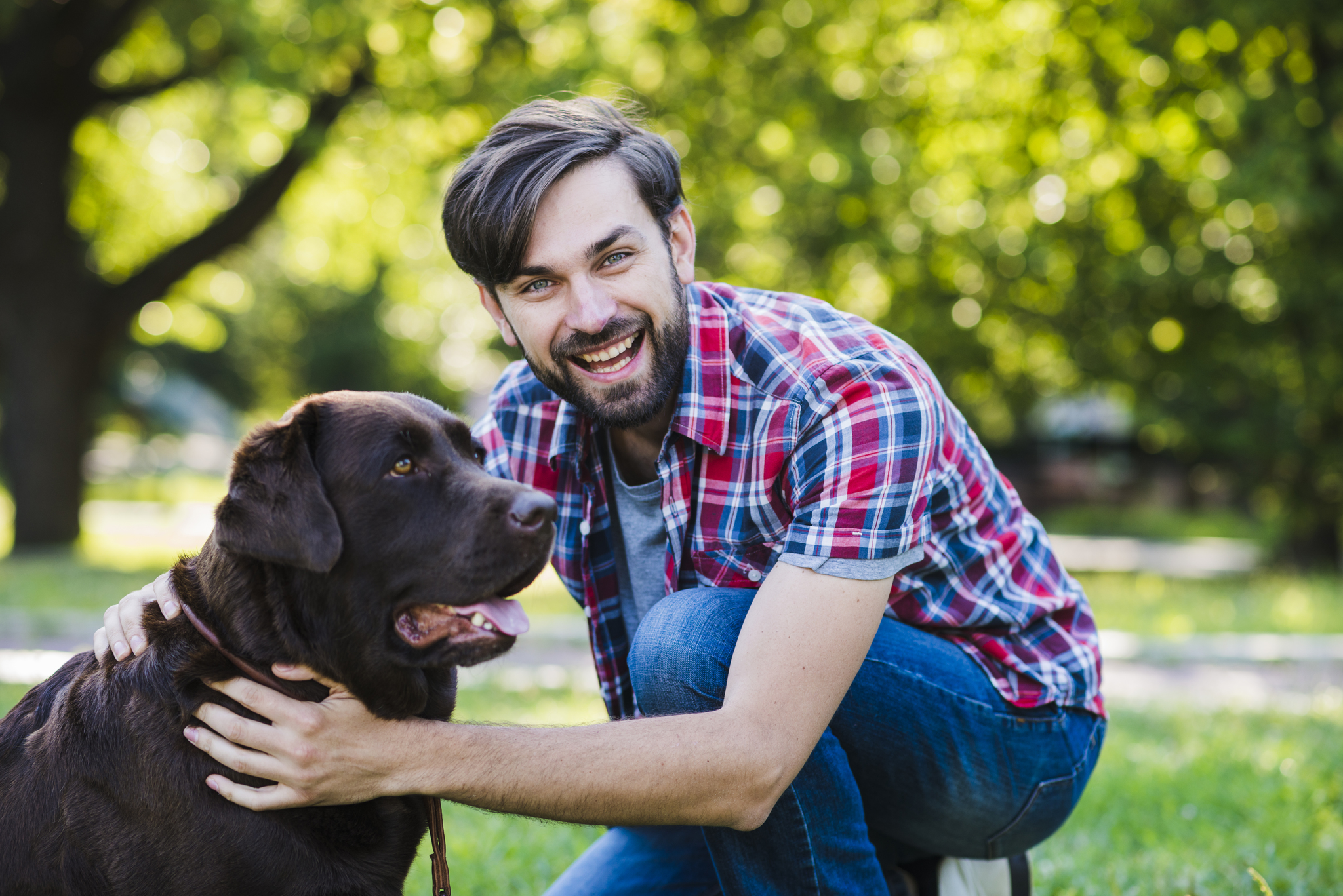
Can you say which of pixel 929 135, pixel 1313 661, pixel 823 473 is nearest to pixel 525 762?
pixel 823 473

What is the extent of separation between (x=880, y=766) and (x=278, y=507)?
1.51 metres

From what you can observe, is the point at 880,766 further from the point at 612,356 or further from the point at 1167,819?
the point at 1167,819

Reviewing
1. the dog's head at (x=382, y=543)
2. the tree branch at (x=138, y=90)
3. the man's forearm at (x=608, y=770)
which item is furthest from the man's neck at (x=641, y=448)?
the tree branch at (x=138, y=90)

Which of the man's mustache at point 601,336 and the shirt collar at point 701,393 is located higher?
the man's mustache at point 601,336

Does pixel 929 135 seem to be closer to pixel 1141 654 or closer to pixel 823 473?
pixel 1141 654

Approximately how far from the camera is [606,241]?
259 centimetres

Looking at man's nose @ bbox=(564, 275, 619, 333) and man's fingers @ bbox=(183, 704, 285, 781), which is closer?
man's fingers @ bbox=(183, 704, 285, 781)

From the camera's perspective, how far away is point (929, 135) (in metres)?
14.7

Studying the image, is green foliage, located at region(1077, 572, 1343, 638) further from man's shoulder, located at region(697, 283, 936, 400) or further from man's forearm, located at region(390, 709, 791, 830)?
man's forearm, located at region(390, 709, 791, 830)

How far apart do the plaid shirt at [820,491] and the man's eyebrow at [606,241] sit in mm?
278

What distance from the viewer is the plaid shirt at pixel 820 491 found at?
2.28 meters

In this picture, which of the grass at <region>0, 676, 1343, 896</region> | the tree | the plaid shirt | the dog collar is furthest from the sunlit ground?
the tree

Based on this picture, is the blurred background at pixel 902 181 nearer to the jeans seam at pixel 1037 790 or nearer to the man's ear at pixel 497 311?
the man's ear at pixel 497 311

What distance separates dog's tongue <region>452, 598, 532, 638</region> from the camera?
7.42 feet
